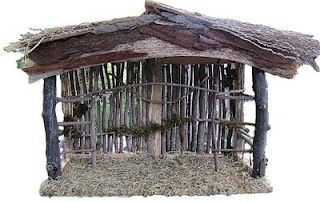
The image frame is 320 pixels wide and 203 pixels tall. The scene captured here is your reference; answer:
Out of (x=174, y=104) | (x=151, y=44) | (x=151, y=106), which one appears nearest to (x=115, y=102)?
(x=151, y=106)

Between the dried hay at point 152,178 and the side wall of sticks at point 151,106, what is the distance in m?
0.25

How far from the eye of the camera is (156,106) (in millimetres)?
7379

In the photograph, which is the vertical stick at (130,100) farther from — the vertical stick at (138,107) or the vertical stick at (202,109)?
the vertical stick at (202,109)

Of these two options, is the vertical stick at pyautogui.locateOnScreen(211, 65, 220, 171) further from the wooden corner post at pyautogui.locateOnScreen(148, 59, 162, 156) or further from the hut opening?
the wooden corner post at pyautogui.locateOnScreen(148, 59, 162, 156)

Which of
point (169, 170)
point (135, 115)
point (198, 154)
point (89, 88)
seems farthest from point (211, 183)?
point (89, 88)

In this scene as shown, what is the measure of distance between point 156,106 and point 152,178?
121 centimetres

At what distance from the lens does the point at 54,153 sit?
250 inches

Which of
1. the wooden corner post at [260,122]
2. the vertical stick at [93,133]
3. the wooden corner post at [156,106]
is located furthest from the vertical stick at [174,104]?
the wooden corner post at [260,122]

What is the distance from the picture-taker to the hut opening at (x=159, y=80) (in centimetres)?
589

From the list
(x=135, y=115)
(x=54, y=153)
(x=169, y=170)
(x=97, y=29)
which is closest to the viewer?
(x=97, y=29)

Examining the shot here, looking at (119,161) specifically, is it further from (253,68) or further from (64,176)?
(253,68)

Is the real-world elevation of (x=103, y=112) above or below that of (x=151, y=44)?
below

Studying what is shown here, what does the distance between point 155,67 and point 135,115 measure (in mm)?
744

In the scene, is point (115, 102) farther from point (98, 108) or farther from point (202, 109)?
point (202, 109)
